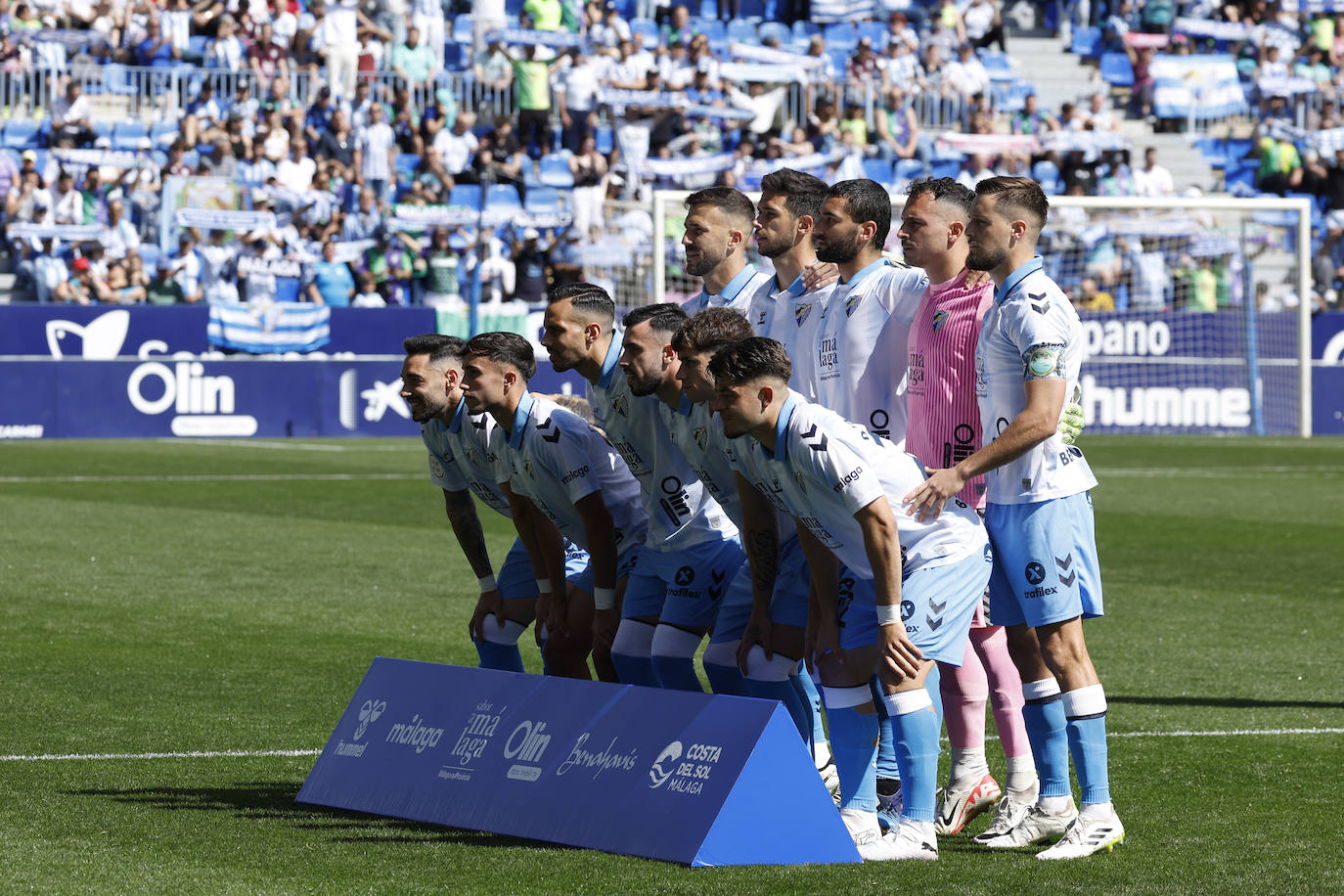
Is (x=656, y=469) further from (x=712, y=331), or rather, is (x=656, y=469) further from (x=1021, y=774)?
(x=1021, y=774)

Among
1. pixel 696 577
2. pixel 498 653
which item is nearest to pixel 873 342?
pixel 696 577

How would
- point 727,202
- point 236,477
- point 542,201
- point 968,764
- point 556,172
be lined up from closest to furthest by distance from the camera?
1. point 968,764
2. point 727,202
3. point 236,477
4. point 542,201
5. point 556,172

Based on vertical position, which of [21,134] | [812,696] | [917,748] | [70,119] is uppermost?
[70,119]

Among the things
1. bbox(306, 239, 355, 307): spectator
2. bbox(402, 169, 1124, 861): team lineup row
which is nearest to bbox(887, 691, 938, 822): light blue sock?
bbox(402, 169, 1124, 861): team lineup row

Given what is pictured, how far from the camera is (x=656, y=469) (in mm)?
6914

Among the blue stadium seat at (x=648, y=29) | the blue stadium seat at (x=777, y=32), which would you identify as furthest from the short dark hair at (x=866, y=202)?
the blue stadium seat at (x=777, y=32)

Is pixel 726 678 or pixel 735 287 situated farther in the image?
pixel 735 287

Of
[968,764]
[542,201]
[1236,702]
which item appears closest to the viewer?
[968,764]

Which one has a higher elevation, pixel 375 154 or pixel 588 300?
pixel 375 154

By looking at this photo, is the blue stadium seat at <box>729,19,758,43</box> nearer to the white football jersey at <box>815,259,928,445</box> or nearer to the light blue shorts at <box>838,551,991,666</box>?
the white football jersey at <box>815,259,928,445</box>

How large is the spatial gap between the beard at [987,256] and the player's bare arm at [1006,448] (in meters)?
0.39

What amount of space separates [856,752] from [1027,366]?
1.26 meters

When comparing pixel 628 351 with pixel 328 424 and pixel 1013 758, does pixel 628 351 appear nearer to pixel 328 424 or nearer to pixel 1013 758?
pixel 1013 758

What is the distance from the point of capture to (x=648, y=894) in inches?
210
